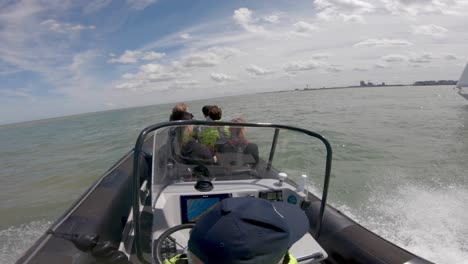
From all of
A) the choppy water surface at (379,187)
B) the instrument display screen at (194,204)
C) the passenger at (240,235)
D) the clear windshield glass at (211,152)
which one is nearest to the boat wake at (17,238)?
the choppy water surface at (379,187)

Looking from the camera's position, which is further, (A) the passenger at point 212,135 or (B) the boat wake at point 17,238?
(B) the boat wake at point 17,238

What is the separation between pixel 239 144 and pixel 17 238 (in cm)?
485

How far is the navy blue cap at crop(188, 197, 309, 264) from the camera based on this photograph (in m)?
0.84

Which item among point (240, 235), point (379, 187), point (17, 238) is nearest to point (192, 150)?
point (240, 235)

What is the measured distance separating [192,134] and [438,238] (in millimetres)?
4016

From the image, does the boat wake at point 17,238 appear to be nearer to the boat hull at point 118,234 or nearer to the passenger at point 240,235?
the boat hull at point 118,234

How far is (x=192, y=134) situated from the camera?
2.40 metres

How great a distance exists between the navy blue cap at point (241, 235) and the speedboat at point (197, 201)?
94cm

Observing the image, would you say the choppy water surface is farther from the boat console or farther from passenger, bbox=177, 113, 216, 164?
passenger, bbox=177, 113, 216, 164

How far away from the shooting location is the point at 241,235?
2.80ft

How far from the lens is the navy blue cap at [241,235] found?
84 centimetres

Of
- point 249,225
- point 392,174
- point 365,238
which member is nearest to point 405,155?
point 392,174

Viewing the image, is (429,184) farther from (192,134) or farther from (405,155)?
(192,134)

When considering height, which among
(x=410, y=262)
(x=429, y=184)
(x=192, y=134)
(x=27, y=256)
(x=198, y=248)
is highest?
(x=192, y=134)
